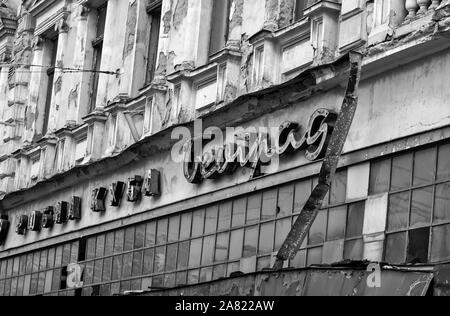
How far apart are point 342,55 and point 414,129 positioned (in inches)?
62.9

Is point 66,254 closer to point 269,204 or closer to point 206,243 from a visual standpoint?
point 206,243

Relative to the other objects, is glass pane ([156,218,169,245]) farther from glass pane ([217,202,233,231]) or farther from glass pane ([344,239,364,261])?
glass pane ([344,239,364,261])

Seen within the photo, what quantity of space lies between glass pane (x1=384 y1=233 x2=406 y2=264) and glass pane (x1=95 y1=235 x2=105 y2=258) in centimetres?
861

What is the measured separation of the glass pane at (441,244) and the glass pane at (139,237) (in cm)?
775

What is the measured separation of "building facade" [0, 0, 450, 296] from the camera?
14.0 metres

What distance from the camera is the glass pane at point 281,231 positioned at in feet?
53.0

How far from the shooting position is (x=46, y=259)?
79.6 feet

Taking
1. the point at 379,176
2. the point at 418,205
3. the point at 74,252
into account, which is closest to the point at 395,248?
the point at 418,205

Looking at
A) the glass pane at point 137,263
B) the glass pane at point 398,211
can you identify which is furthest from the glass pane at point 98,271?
the glass pane at point 398,211

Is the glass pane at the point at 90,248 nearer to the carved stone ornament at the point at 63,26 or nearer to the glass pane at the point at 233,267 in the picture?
the carved stone ornament at the point at 63,26

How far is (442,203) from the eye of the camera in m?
13.4
